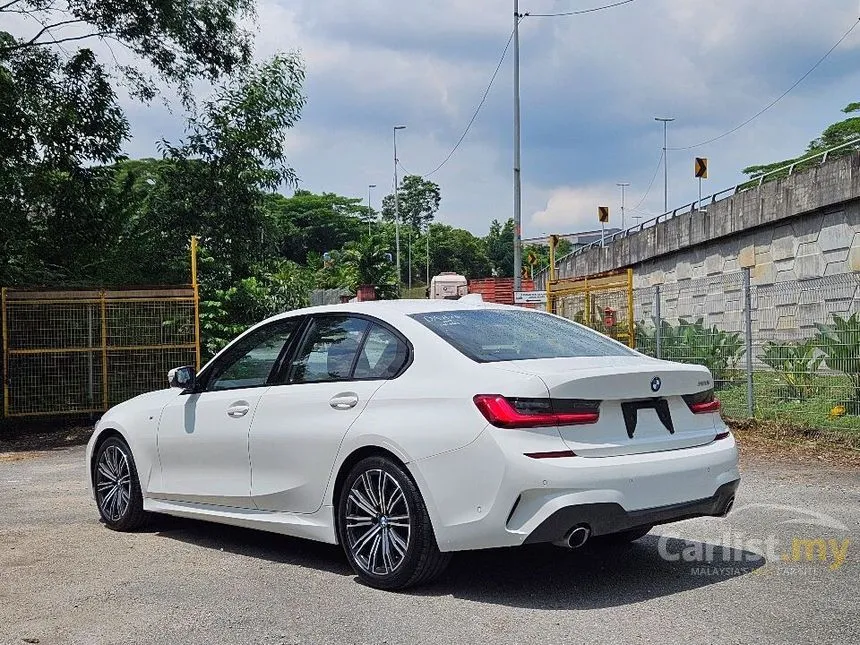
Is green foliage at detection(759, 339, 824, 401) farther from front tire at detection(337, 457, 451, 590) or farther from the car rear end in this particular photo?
front tire at detection(337, 457, 451, 590)

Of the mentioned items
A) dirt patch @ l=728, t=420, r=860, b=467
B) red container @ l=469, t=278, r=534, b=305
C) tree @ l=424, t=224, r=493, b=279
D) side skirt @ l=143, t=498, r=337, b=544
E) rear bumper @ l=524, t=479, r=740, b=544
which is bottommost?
dirt patch @ l=728, t=420, r=860, b=467

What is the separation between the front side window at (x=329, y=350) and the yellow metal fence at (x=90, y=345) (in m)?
10.5

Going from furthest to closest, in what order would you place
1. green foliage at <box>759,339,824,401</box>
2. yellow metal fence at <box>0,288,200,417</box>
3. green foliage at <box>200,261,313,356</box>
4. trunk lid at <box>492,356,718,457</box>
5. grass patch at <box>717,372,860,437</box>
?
green foliage at <box>200,261,313,356</box>
yellow metal fence at <box>0,288,200,417</box>
green foliage at <box>759,339,824,401</box>
grass patch at <box>717,372,860,437</box>
trunk lid at <box>492,356,718,457</box>


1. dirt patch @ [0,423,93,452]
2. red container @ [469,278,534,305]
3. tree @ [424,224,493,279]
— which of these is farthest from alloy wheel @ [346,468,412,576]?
tree @ [424,224,493,279]

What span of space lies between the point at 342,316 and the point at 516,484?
184 centimetres

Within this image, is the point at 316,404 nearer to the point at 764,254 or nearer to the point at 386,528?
the point at 386,528

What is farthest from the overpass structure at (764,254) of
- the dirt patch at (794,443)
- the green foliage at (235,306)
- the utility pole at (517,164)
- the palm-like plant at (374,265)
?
the palm-like plant at (374,265)

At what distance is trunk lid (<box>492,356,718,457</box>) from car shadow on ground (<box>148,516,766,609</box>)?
0.73 meters

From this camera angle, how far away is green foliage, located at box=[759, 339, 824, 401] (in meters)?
11.3

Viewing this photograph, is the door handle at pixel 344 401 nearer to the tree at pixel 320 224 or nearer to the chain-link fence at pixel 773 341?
the chain-link fence at pixel 773 341

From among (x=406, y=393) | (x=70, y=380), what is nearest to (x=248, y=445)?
(x=406, y=393)

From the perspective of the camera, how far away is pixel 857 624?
14.9ft

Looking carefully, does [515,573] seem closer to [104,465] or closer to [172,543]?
[172,543]

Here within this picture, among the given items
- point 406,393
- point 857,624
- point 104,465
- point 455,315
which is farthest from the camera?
point 104,465
